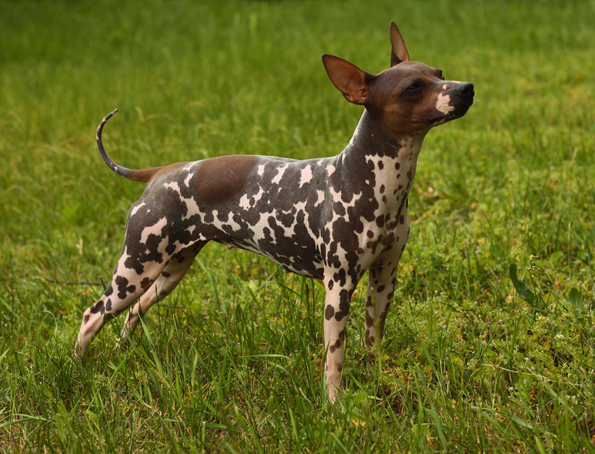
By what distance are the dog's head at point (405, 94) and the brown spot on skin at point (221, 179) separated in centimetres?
65

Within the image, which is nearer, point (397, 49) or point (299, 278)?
point (397, 49)

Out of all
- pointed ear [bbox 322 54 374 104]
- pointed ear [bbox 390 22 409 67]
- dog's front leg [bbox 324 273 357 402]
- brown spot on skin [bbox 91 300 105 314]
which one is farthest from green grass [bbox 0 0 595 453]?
pointed ear [bbox 390 22 409 67]

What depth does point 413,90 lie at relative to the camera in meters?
2.50

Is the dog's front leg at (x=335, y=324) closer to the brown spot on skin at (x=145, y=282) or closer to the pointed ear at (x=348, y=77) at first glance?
the pointed ear at (x=348, y=77)

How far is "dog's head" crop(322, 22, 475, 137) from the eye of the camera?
8.02 feet

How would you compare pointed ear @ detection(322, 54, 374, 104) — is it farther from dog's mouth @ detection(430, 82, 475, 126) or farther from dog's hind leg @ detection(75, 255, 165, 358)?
dog's hind leg @ detection(75, 255, 165, 358)

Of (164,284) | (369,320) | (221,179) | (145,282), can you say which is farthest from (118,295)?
(369,320)

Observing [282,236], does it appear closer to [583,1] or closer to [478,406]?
[478,406]

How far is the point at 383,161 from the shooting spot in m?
2.64

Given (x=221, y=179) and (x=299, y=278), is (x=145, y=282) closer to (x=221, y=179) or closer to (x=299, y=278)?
(x=221, y=179)

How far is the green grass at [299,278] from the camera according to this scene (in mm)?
2676

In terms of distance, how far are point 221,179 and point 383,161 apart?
786 mm

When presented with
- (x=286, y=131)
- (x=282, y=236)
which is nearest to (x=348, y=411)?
(x=282, y=236)

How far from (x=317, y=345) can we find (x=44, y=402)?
133 cm
